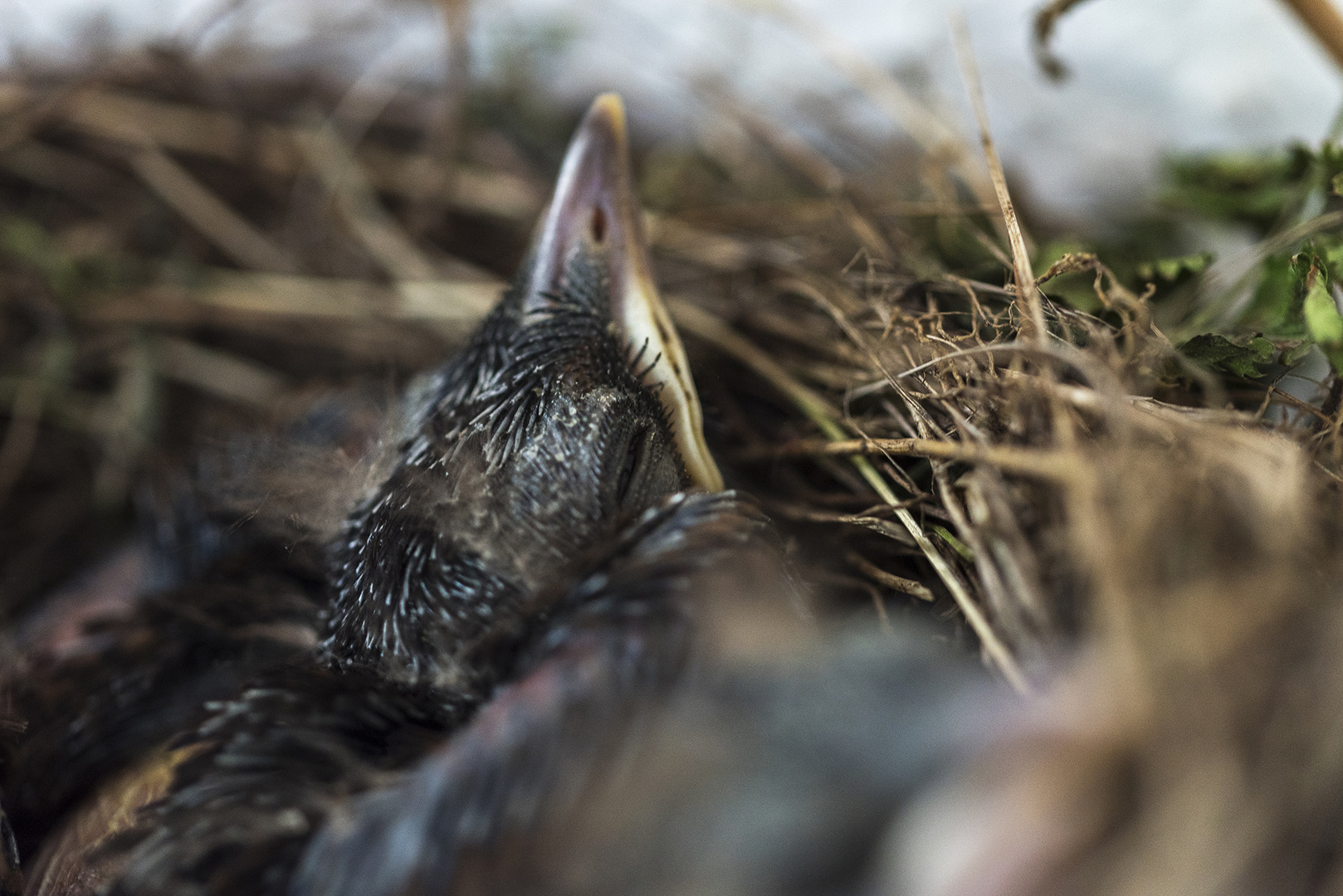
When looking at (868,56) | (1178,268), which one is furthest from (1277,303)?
(868,56)

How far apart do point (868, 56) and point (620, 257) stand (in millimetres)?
993

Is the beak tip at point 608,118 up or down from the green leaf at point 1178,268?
up

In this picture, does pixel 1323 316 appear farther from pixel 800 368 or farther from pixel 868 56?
pixel 868 56

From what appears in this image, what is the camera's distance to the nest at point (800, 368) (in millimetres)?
359

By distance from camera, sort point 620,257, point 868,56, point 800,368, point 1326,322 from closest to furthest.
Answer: point 1326,322, point 620,257, point 800,368, point 868,56

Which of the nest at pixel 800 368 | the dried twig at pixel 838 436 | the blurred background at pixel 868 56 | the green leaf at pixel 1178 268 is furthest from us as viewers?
the blurred background at pixel 868 56

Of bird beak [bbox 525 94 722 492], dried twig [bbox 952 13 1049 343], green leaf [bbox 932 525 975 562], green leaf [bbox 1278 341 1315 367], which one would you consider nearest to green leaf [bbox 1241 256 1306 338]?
green leaf [bbox 1278 341 1315 367]

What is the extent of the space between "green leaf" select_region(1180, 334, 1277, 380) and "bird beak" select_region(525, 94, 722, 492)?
0.34 m

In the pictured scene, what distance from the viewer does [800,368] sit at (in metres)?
0.85

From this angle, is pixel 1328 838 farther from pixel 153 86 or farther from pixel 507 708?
pixel 153 86

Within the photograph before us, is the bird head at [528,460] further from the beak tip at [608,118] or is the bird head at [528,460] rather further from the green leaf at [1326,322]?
the green leaf at [1326,322]

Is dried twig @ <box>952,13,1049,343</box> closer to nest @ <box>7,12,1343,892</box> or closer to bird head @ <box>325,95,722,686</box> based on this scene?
nest @ <box>7,12,1343,892</box>

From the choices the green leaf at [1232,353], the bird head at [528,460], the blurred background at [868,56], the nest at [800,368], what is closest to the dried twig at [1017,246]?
the nest at [800,368]

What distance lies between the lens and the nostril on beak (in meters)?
0.67
